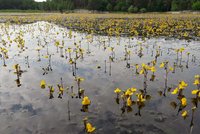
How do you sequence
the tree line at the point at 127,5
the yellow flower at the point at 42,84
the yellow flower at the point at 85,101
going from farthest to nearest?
the tree line at the point at 127,5
the yellow flower at the point at 42,84
the yellow flower at the point at 85,101

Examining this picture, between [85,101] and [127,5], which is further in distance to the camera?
[127,5]

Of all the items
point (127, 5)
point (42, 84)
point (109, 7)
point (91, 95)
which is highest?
point (127, 5)

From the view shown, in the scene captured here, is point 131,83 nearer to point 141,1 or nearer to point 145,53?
point 145,53

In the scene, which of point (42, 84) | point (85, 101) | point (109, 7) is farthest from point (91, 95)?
point (109, 7)

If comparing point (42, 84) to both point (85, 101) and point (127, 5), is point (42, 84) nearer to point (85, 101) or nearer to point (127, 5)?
point (85, 101)

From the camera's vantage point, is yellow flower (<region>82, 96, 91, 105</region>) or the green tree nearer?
yellow flower (<region>82, 96, 91, 105</region>)

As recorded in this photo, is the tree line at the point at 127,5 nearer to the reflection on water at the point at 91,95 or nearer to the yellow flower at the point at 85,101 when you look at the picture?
the reflection on water at the point at 91,95

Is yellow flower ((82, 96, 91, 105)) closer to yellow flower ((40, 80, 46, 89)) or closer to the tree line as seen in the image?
yellow flower ((40, 80, 46, 89))

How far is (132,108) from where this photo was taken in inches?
278

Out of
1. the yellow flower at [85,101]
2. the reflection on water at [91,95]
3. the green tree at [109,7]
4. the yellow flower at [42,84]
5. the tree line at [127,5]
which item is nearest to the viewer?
the reflection on water at [91,95]

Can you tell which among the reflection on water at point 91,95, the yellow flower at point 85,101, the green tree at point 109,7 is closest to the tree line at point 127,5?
the green tree at point 109,7

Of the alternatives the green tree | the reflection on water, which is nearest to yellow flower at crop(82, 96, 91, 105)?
the reflection on water

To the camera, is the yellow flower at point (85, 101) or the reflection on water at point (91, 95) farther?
the yellow flower at point (85, 101)

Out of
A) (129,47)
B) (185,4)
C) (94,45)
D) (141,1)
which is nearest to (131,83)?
(129,47)
